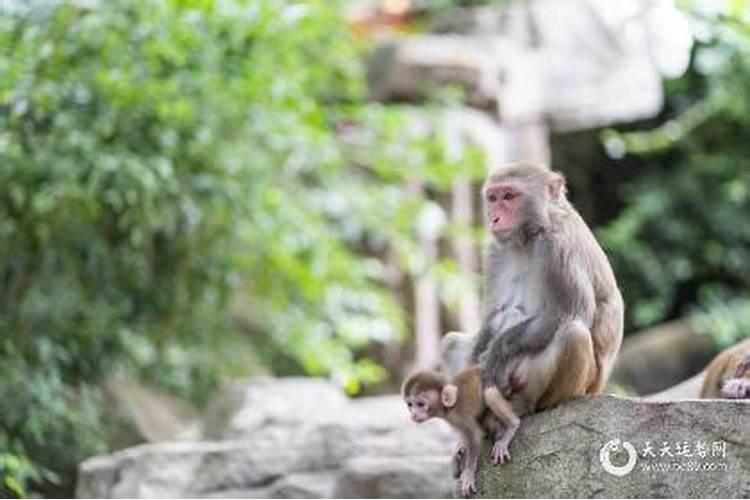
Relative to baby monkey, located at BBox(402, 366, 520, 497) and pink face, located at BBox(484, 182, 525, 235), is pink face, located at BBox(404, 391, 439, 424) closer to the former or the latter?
baby monkey, located at BBox(402, 366, 520, 497)

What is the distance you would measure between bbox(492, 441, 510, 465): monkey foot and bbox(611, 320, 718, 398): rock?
24.5 ft

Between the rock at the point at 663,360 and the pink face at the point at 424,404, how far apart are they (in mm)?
7284

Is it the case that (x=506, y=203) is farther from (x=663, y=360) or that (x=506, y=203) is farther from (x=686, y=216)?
(x=686, y=216)

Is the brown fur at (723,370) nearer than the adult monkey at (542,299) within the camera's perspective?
No

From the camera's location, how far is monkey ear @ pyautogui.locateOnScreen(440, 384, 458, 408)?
5207mm

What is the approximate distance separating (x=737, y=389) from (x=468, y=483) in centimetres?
134

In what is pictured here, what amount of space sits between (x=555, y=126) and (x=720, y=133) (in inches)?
62.2

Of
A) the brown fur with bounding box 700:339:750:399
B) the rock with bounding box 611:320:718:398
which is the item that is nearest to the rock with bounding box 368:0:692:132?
the rock with bounding box 611:320:718:398

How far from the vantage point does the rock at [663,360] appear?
489 inches

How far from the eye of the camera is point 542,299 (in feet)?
16.9

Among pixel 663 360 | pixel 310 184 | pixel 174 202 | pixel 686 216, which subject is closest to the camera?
pixel 174 202

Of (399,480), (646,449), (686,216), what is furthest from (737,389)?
(686,216)

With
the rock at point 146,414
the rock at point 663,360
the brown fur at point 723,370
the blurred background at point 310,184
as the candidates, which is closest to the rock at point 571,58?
the blurred background at point 310,184

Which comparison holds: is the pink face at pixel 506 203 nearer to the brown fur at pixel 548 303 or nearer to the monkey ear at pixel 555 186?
the brown fur at pixel 548 303
